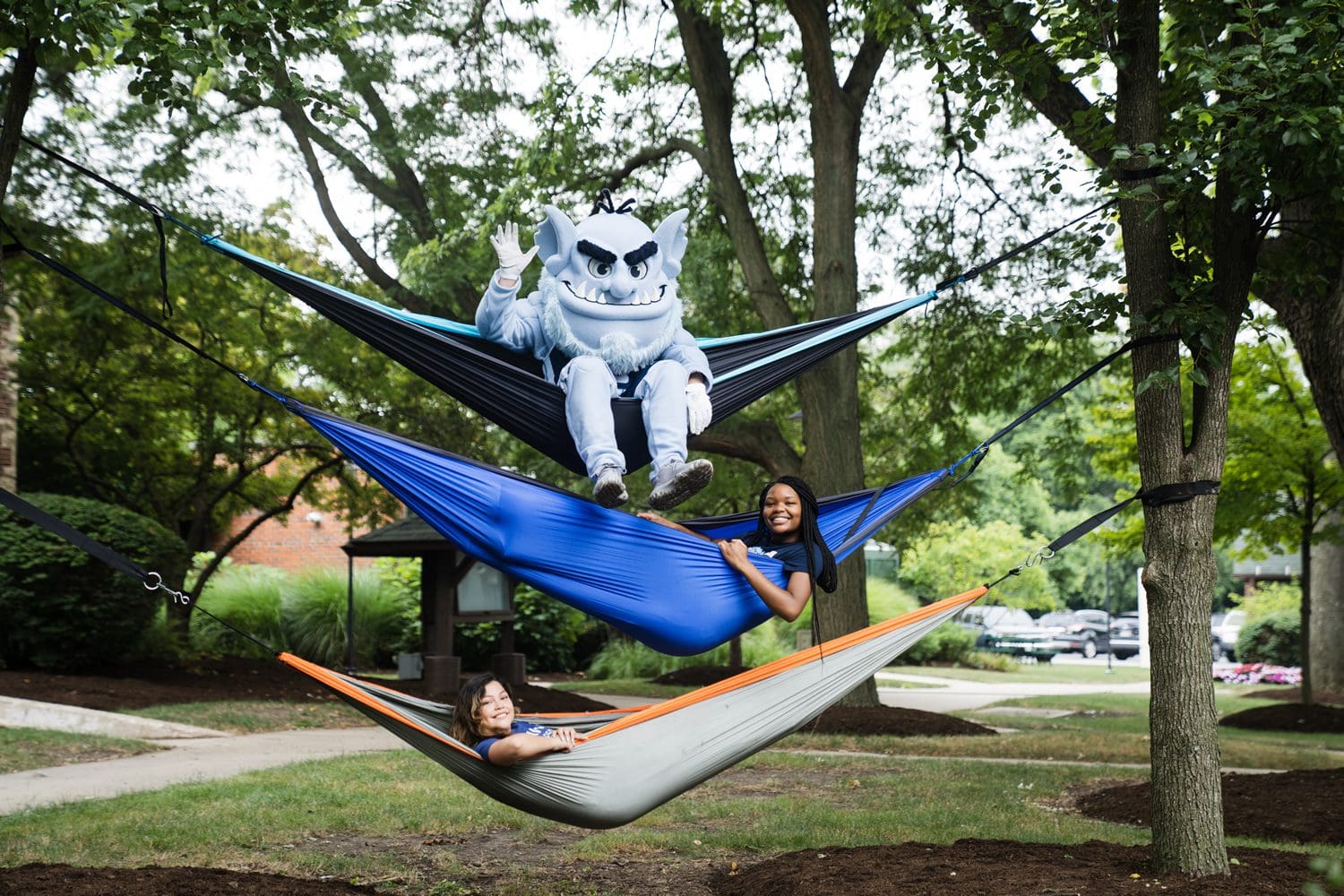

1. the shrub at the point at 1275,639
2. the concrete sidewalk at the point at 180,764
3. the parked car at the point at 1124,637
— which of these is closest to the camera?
the concrete sidewalk at the point at 180,764

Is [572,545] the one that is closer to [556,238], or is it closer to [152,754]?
[556,238]

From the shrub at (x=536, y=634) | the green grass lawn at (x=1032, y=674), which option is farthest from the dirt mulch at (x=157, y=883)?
the green grass lawn at (x=1032, y=674)

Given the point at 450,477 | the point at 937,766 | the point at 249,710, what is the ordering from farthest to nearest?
the point at 249,710, the point at 937,766, the point at 450,477

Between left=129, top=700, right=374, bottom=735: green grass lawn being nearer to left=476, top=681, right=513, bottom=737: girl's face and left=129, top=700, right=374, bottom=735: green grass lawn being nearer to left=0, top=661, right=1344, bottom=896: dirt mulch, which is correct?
left=0, top=661, right=1344, bottom=896: dirt mulch

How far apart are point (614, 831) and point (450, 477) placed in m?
2.39

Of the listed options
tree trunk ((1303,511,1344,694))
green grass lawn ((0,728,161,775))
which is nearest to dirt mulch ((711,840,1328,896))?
green grass lawn ((0,728,161,775))

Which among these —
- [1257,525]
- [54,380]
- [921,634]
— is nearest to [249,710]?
[54,380]

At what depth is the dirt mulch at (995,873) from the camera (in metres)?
3.66

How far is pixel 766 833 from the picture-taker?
4.92 metres

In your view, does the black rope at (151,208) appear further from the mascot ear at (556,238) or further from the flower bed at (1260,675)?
the flower bed at (1260,675)

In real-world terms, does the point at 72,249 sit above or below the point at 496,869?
above

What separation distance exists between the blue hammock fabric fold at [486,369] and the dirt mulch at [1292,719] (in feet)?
27.0

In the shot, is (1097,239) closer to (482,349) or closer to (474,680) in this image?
(482,349)

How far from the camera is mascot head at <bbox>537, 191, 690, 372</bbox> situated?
3432mm
